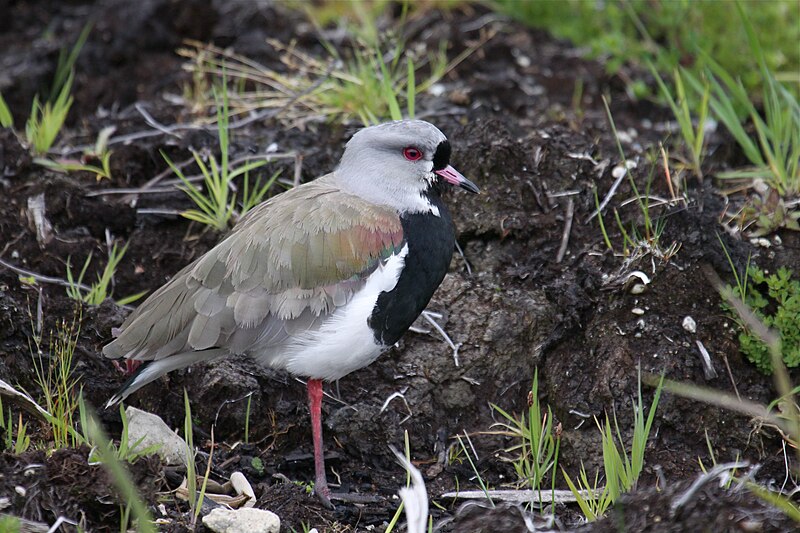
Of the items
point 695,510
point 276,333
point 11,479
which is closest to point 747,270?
point 695,510

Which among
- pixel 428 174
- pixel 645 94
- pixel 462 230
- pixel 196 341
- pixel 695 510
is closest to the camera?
pixel 695 510

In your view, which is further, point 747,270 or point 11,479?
point 747,270

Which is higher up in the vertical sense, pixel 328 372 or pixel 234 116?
pixel 234 116

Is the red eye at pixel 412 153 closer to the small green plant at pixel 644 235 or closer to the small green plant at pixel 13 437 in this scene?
the small green plant at pixel 644 235

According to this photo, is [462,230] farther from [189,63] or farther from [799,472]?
[189,63]

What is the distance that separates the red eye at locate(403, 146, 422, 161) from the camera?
4.21m

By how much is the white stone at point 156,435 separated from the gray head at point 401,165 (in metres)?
1.25

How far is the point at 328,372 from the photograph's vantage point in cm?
399

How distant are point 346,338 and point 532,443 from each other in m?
0.83

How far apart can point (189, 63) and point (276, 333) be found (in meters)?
3.14

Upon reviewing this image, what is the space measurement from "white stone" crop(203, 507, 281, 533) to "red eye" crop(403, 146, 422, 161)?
1593mm

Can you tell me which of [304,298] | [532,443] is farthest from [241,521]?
[532,443]

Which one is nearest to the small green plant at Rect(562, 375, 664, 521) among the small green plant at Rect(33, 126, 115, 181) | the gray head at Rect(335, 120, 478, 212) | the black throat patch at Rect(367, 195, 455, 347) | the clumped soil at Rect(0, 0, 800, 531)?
the clumped soil at Rect(0, 0, 800, 531)

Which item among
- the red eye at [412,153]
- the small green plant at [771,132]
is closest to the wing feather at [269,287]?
the red eye at [412,153]
